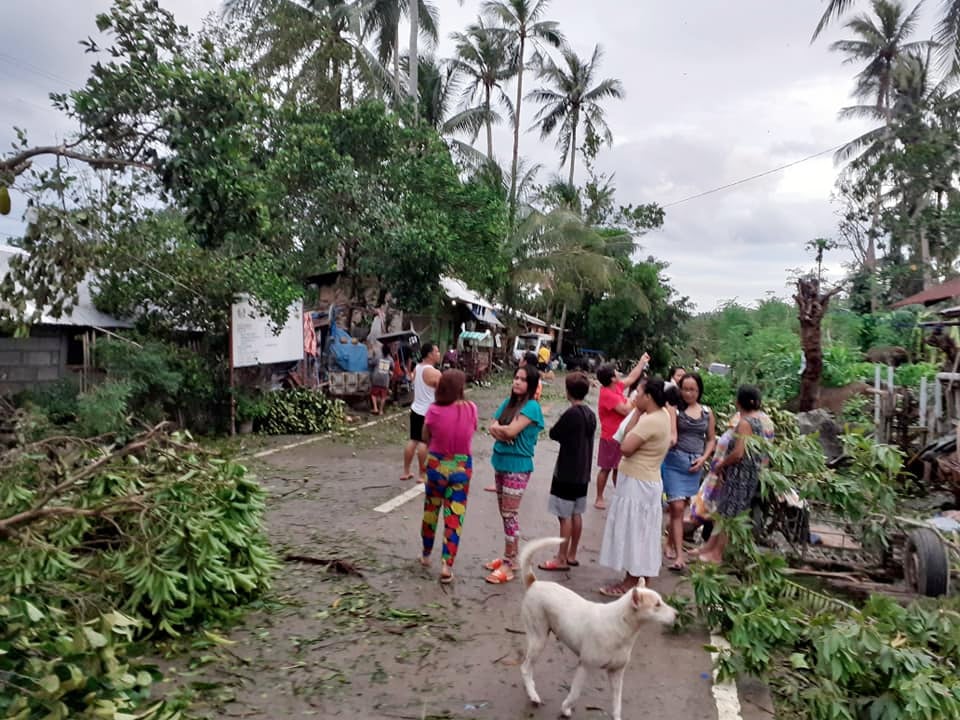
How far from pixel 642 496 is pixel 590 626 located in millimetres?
1628

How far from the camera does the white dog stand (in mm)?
3707

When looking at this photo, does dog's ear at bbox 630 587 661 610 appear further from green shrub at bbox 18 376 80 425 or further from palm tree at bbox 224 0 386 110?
palm tree at bbox 224 0 386 110

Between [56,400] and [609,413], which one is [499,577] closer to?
[609,413]

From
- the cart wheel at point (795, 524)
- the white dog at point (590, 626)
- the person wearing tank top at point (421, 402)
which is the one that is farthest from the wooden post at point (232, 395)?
the white dog at point (590, 626)

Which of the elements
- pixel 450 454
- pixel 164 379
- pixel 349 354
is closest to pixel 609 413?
pixel 450 454

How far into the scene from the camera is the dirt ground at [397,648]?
12.7 ft

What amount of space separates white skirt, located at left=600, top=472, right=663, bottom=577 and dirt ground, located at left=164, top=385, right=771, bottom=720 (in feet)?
1.41

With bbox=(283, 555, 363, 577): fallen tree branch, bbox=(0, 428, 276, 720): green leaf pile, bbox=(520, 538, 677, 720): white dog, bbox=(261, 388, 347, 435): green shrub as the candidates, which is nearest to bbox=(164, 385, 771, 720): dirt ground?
bbox=(283, 555, 363, 577): fallen tree branch

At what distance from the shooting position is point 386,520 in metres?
7.33

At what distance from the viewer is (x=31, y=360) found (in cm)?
1041

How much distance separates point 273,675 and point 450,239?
12.6 metres

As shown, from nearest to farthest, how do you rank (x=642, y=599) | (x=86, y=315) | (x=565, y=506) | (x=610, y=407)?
(x=642, y=599) < (x=565, y=506) < (x=610, y=407) < (x=86, y=315)

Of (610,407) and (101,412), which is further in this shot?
(101,412)

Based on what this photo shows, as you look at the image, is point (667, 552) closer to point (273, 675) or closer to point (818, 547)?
point (818, 547)
